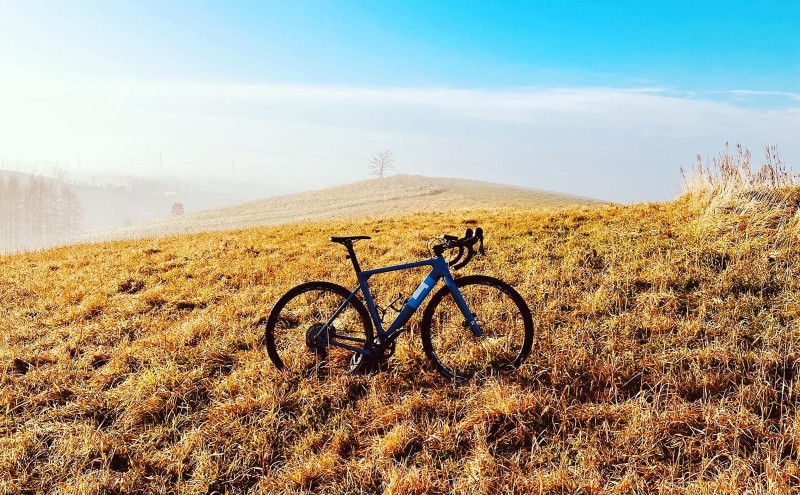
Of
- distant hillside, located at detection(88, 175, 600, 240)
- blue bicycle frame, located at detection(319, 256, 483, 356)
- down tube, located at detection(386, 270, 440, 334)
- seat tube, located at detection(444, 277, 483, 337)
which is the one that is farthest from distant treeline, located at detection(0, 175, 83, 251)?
seat tube, located at detection(444, 277, 483, 337)

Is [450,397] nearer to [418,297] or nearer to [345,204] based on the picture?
[418,297]

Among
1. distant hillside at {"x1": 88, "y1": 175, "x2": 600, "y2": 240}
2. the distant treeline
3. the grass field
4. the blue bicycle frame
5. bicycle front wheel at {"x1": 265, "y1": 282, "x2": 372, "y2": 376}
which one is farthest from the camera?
the distant treeline

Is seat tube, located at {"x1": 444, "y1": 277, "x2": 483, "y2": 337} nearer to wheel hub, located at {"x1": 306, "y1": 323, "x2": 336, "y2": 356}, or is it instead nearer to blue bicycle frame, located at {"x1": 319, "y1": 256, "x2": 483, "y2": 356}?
blue bicycle frame, located at {"x1": 319, "y1": 256, "x2": 483, "y2": 356}

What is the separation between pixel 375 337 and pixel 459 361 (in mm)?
1000

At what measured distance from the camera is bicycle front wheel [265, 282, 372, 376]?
5.18 m

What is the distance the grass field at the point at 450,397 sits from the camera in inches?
149

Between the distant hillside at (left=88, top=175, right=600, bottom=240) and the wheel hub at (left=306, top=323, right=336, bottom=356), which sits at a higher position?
the distant hillside at (left=88, top=175, right=600, bottom=240)

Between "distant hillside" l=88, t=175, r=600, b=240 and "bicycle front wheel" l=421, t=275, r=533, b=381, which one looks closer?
"bicycle front wheel" l=421, t=275, r=533, b=381

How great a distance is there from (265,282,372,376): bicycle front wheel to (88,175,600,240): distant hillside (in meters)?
36.2

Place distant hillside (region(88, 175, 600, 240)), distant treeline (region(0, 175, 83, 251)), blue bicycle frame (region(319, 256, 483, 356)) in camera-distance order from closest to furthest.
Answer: blue bicycle frame (region(319, 256, 483, 356)), distant hillside (region(88, 175, 600, 240)), distant treeline (region(0, 175, 83, 251))

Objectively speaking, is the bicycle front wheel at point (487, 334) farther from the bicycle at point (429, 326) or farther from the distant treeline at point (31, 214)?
the distant treeline at point (31, 214)

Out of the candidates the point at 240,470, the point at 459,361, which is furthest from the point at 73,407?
the point at 459,361

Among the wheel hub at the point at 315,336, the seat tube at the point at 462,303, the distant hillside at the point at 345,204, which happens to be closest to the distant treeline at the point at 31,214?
the distant hillside at the point at 345,204

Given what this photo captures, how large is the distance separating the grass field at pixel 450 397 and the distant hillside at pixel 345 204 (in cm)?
3435
